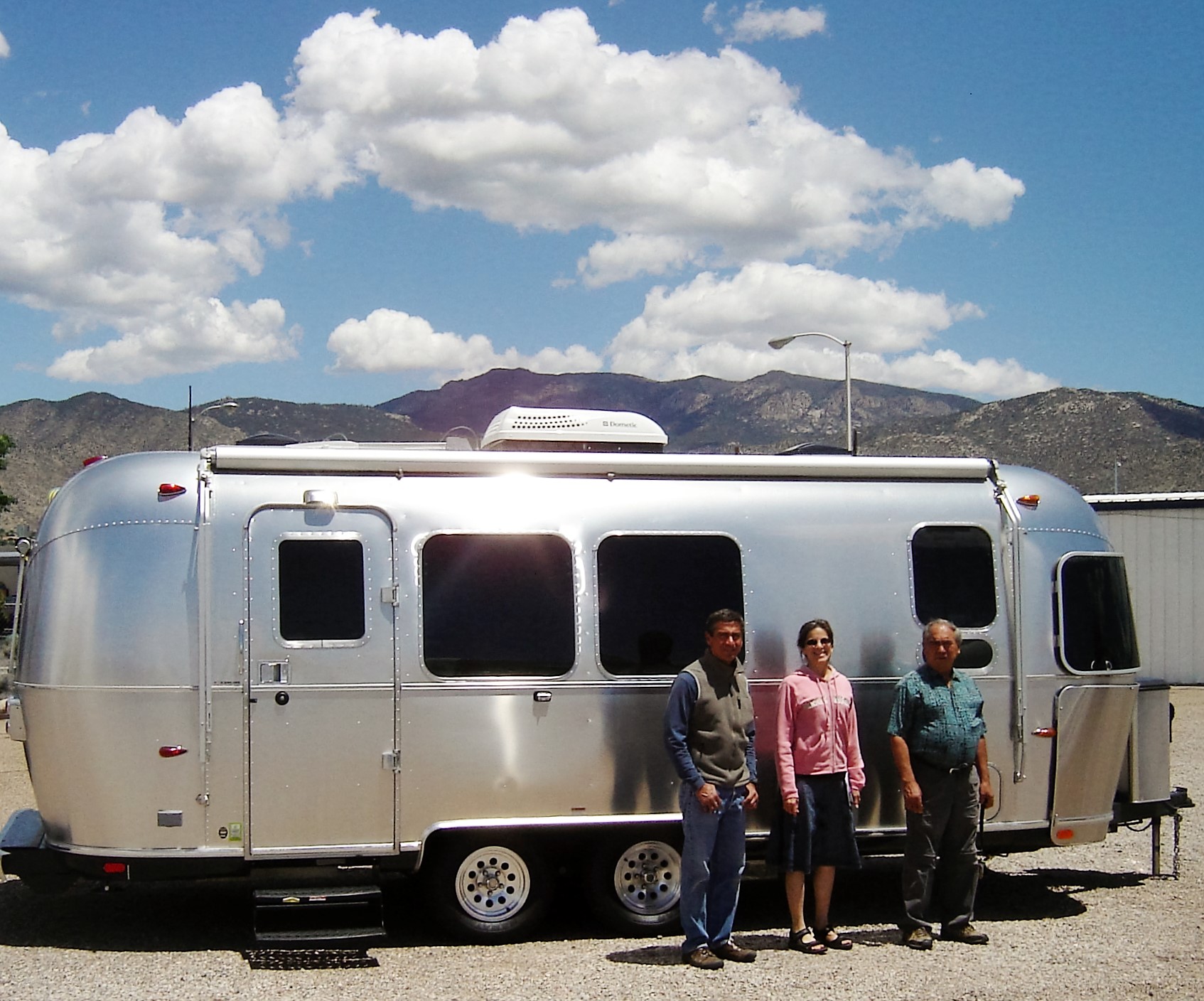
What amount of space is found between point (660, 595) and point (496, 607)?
0.94 m

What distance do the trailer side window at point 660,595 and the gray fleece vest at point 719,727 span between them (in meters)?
0.53

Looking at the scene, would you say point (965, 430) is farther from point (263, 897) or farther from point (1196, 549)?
point (263, 897)

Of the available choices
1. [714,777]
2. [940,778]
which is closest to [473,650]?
[714,777]

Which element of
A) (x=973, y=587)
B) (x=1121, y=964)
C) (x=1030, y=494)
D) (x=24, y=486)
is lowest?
(x=1121, y=964)

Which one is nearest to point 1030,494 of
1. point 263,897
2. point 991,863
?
point 991,863

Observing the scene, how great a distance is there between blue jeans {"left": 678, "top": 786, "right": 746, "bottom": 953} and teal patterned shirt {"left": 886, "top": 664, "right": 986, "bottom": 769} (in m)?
1.04

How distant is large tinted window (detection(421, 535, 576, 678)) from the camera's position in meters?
7.30

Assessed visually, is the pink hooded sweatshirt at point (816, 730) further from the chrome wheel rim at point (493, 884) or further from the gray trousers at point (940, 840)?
the chrome wheel rim at point (493, 884)

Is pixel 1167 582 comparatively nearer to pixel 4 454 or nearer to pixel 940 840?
pixel 940 840

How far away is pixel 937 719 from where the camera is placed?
726 cm

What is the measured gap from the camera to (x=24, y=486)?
78.8 m

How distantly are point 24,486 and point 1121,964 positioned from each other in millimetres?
80705

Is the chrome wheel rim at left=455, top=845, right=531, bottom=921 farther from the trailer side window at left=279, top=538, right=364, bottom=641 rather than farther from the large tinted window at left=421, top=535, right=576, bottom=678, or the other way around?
the trailer side window at left=279, top=538, right=364, bottom=641

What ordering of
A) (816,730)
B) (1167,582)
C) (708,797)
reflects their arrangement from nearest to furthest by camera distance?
(708,797) < (816,730) < (1167,582)
